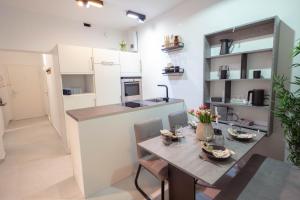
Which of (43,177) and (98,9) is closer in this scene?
(43,177)

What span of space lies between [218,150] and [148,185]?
3.99ft

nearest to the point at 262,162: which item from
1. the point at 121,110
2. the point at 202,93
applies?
the point at 202,93

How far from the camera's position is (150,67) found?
12.6 ft

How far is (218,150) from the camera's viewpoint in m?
1.38

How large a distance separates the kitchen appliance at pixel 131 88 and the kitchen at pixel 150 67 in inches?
1.0

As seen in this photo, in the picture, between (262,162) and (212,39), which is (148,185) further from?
(212,39)

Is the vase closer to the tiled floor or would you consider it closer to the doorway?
the tiled floor

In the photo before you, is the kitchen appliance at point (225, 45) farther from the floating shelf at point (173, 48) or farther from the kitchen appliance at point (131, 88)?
the kitchen appliance at point (131, 88)

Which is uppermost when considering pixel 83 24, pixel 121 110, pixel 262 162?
pixel 83 24

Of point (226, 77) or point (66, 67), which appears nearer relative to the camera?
point (226, 77)

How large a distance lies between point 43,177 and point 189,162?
2354mm

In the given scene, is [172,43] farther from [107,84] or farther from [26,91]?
[26,91]

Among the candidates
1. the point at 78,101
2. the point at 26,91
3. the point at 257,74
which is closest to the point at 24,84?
the point at 26,91

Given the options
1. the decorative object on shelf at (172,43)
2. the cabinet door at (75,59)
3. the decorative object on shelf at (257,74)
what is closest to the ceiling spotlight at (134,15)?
the decorative object on shelf at (172,43)
